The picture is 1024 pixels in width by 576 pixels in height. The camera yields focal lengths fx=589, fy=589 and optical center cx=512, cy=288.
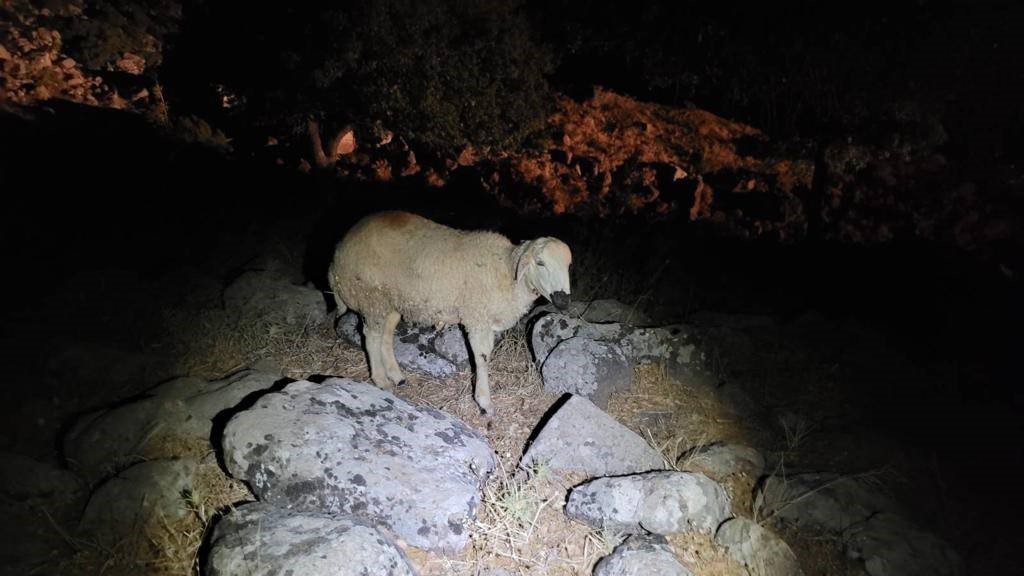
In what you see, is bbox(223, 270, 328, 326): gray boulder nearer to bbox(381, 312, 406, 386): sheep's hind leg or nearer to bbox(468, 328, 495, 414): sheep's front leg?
bbox(381, 312, 406, 386): sheep's hind leg

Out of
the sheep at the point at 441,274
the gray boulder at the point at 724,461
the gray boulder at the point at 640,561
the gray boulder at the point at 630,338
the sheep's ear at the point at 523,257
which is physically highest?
the sheep's ear at the point at 523,257

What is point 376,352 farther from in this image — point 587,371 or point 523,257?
point 587,371

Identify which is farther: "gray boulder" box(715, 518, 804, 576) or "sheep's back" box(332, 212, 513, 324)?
"sheep's back" box(332, 212, 513, 324)

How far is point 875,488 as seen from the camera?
199 inches

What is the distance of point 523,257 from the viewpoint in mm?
4617

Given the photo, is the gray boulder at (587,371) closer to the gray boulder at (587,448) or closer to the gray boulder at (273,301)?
the gray boulder at (587,448)

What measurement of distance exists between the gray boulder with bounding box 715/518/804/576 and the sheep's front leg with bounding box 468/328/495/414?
2.11 metres

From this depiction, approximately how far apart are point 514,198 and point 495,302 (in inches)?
282

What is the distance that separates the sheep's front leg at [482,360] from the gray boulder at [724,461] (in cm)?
172

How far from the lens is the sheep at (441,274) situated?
15.7 ft

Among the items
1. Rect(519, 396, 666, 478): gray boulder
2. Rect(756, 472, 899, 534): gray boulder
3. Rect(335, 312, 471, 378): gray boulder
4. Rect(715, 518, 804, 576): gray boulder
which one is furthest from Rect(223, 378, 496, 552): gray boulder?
Rect(756, 472, 899, 534): gray boulder

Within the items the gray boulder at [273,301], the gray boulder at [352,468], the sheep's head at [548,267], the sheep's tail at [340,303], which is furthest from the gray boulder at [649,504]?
the gray boulder at [273,301]

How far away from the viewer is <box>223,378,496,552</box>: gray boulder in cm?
368

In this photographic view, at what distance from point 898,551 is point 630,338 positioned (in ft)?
9.19
